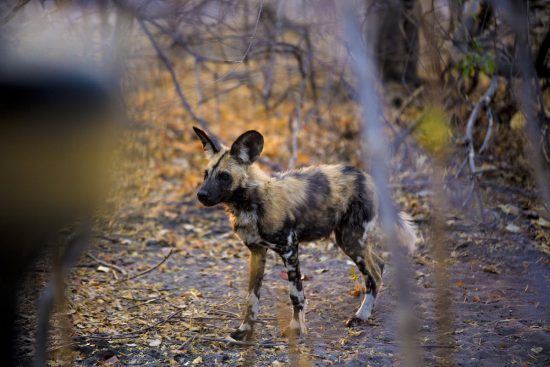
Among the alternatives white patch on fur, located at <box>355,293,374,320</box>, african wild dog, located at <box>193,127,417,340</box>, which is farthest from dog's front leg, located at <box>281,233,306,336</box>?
white patch on fur, located at <box>355,293,374,320</box>

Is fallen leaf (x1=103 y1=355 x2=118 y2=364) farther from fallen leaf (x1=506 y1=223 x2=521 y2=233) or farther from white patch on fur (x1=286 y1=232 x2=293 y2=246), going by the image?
fallen leaf (x1=506 y1=223 x2=521 y2=233)

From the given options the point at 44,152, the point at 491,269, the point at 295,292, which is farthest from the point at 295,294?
the point at 44,152

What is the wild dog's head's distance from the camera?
141 inches

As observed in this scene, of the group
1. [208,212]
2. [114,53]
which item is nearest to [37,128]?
[114,53]

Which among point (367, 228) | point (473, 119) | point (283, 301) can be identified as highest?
point (473, 119)

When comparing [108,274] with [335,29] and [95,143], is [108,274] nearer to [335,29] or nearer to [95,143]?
[95,143]

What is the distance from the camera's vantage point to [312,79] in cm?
797

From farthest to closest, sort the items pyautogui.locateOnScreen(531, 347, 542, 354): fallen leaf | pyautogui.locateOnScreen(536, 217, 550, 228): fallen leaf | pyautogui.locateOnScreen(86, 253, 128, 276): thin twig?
pyautogui.locateOnScreen(536, 217, 550, 228): fallen leaf < pyautogui.locateOnScreen(86, 253, 128, 276): thin twig < pyautogui.locateOnScreen(531, 347, 542, 354): fallen leaf

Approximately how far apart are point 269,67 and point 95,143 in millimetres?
5441

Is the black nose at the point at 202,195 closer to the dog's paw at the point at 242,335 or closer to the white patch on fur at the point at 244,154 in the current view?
the white patch on fur at the point at 244,154

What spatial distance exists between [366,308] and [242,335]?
0.88m

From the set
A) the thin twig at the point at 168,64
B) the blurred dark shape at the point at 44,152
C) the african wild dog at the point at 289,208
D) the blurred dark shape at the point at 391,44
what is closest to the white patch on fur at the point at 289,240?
the african wild dog at the point at 289,208

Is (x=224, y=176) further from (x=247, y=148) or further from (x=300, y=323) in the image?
(x=300, y=323)

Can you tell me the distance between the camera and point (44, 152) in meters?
2.37
